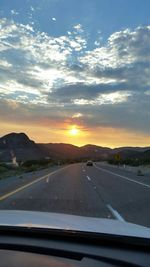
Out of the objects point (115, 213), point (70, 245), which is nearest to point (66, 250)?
point (70, 245)

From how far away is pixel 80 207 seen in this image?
53.2 feet

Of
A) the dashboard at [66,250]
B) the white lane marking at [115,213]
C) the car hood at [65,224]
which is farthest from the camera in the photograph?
the white lane marking at [115,213]

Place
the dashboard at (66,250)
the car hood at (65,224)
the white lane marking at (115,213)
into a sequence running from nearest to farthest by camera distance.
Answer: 1. the dashboard at (66,250)
2. the car hood at (65,224)
3. the white lane marking at (115,213)

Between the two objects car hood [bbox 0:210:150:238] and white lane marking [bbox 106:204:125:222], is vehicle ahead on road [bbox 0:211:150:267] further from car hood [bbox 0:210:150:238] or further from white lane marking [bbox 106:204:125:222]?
white lane marking [bbox 106:204:125:222]

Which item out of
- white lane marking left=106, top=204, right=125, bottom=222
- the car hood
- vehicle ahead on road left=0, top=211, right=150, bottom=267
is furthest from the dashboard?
white lane marking left=106, top=204, right=125, bottom=222

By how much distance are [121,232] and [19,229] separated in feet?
2.84

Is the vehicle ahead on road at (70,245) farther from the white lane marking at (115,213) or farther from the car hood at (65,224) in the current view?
the white lane marking at (115,213)

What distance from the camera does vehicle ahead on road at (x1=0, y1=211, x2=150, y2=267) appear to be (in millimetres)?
3785

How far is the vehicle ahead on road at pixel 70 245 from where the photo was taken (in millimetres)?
3785

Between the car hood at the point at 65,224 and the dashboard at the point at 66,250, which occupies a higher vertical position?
the car hood at the point at 65,224

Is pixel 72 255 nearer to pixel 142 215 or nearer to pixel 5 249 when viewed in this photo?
pixel 5 249

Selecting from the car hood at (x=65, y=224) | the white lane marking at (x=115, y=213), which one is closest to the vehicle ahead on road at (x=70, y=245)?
the car hood at (x=65, y=224)

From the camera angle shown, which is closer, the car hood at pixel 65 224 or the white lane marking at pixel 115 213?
the car hood at pixel 65 224

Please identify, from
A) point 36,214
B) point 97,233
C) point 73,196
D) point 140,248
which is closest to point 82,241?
point 97,233
